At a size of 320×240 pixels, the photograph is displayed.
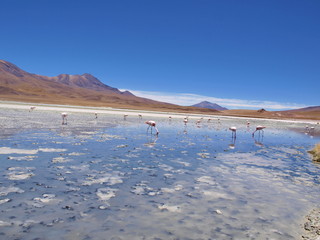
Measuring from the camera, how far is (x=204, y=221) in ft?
14.9

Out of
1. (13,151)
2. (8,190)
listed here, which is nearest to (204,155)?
(13,151)

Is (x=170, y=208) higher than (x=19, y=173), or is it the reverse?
(x=19, y=173)

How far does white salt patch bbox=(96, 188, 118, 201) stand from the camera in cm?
538

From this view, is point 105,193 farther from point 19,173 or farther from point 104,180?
point 19,173

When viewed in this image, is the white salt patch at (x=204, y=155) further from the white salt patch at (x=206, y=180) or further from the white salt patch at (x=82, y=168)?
the white salt patch at (x=82, y=168)

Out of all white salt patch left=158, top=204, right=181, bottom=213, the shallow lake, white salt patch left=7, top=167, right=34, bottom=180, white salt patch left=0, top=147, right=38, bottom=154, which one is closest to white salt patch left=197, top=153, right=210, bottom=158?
the shallow lake

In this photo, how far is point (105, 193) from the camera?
562 centimetres

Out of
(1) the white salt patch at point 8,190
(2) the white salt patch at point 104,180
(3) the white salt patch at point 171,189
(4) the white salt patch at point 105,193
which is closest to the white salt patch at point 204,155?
(3) the white salt patch at point 171,189

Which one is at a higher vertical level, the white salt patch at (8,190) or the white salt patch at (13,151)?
the white salt patch at (13,151)

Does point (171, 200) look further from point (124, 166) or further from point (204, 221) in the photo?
point (124, 166)

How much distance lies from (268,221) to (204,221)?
4.01ft

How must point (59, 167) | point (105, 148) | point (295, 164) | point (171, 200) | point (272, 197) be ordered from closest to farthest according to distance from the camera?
1. point (171, 200)
2. point (272, 197)
3. point (59, 167)
4. point (295, 164)
5. point (105, 148)

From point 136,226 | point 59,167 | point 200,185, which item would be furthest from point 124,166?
point 136,226

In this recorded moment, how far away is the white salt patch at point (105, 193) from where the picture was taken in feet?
17.6
